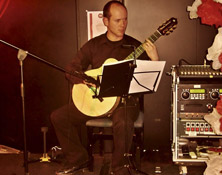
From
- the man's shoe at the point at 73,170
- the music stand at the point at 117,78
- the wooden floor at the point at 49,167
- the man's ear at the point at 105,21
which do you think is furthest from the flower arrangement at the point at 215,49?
the man's shoe at the point at 73,170

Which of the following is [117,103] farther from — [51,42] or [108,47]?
[51,42]

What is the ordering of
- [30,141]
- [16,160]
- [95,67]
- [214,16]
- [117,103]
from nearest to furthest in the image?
[214,16], [117,103], [95,67], [16,160], [30,141]

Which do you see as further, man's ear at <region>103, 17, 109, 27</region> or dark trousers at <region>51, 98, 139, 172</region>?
man's ear at <region>103, 17, 109, 27</region>

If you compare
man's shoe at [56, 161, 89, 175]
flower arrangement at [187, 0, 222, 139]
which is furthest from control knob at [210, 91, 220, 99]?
man's shoe at [56, 161, 89, 175]

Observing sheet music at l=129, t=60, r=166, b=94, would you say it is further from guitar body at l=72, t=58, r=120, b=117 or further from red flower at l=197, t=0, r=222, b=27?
red flower at l=197, t=0, r=222, b=27

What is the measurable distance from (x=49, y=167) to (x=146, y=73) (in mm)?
1652

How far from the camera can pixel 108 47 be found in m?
4.08

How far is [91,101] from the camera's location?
378cm

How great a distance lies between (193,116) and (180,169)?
1.88 feet

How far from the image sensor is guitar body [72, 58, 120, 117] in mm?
3697

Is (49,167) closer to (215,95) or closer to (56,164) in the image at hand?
(56,164)

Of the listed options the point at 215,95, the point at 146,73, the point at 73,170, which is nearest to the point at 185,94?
the point at 215,95

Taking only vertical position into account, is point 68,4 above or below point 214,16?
above

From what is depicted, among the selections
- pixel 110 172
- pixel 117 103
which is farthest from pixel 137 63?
pixel 110 172
